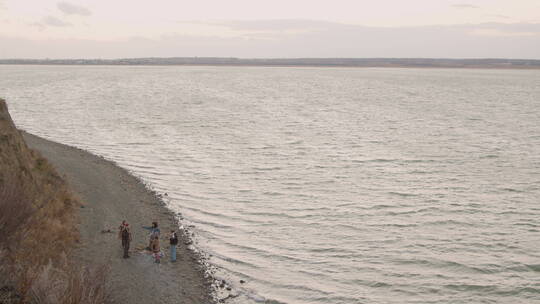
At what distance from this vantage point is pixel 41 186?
23000 millimetres

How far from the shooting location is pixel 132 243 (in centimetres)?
2100

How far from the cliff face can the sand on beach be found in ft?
3.18

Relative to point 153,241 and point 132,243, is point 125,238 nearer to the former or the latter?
point 153,241

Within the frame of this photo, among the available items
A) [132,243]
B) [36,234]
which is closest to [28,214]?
[36,234]

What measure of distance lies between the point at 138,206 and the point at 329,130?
38.5m

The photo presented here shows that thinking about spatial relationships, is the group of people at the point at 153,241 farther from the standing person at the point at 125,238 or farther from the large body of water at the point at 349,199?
the large body of water at the point at 349,199

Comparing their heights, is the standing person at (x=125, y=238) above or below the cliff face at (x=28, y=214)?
below

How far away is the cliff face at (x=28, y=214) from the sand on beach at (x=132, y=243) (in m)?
0.97

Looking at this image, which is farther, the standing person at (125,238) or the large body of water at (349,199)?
the large body of water at (349,199)

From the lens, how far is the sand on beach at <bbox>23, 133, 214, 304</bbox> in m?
17.0

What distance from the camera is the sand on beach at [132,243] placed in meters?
17.0

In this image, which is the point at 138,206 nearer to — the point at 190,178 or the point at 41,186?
the point at 41,186

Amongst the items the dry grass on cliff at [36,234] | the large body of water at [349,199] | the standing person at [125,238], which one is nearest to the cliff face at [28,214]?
the dry grass on cliff at [36,234]

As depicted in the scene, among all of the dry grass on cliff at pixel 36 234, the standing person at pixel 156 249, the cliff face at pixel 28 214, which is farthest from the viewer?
the standing person at pixel 156 249
